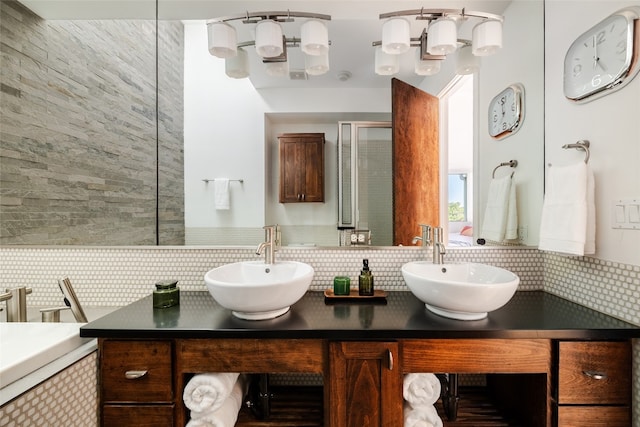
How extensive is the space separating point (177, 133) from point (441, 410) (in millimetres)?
1942

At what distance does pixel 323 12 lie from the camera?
145 cm

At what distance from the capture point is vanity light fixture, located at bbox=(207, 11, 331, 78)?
1.33 metres

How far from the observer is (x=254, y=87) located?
1.50 m

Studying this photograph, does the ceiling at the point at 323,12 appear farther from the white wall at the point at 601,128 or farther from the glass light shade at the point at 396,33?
the white wall at the point at 601,128

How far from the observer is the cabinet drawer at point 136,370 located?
96 centimetres

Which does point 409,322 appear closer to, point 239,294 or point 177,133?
point 239,294

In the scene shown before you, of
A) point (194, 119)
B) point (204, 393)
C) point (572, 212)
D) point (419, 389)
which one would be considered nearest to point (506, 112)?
point (572, 212)

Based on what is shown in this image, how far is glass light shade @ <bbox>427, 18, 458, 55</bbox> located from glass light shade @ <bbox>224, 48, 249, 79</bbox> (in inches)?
36.9

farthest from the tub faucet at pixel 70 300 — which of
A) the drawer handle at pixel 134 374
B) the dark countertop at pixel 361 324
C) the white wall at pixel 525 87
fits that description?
the white wall at pixel 525 87

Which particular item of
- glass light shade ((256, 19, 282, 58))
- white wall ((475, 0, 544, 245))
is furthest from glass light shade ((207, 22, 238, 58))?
white wall ((475, 0, 544, 245))

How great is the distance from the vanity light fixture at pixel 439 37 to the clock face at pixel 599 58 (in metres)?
0.32

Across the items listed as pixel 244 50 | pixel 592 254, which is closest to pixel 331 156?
pixel 244 50

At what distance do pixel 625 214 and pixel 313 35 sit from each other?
Result: 4.82 feet

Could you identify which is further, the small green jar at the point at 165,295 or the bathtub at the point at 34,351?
the small green jar at the point at 165,295
